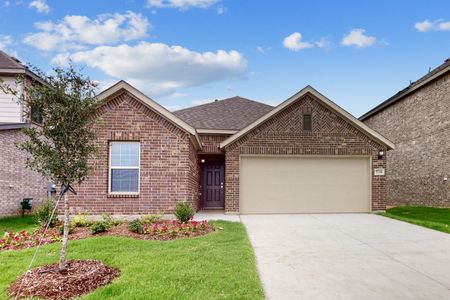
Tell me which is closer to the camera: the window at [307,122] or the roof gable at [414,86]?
the window at [307,122]

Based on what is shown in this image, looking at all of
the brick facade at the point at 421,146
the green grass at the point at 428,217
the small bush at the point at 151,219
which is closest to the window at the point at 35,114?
the small bush at the point at 151,219

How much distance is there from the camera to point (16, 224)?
12.6 meters

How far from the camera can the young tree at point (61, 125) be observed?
233 inches

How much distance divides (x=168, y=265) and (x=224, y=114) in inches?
523

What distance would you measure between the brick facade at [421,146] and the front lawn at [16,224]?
17.5m

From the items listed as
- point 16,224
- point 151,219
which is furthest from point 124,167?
point 16,224

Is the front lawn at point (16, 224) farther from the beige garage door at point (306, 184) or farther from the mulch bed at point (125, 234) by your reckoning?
the beige garage door at point (306, 184)

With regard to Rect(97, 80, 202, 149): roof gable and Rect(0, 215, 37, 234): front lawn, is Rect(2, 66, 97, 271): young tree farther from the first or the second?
Rect(0, 215, 37, 234): front lawn

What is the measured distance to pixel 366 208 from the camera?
1485cm

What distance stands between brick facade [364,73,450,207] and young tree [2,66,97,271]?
→ 647 inches

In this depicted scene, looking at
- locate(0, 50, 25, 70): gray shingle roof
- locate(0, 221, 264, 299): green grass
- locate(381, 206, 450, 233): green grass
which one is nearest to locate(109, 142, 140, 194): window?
locate(0, 221, 264, 299): green grass

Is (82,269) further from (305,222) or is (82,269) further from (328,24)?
(328,24)

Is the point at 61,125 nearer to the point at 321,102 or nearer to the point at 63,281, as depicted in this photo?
the point at 63,281

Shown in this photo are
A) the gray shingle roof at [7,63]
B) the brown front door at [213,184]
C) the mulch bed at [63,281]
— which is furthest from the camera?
the brown front door at [213,184]
